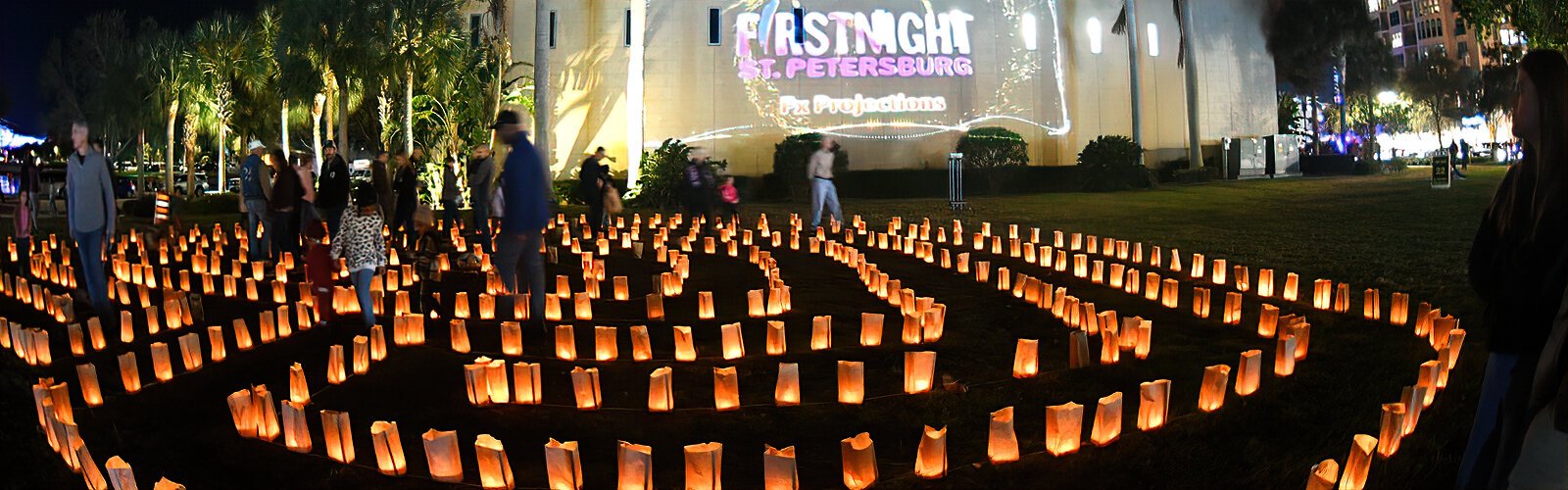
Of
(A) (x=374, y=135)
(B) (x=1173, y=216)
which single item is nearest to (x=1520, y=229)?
(B) (x=1173, y=216)

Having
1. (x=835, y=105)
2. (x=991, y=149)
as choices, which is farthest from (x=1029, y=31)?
(x=835, y=105)

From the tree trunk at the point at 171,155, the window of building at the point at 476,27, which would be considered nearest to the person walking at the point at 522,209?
the window of building at the point at 476,27

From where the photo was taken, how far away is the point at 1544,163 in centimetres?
383

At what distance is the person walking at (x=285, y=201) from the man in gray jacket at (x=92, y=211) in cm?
378

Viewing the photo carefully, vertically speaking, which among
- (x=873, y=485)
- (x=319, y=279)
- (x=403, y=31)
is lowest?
(x=873, y=485)

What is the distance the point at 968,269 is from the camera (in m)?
13.7

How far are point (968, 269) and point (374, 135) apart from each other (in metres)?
38.8

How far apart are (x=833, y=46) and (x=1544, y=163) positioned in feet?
98.3

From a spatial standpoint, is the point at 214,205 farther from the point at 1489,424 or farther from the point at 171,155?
the point at 1489,424

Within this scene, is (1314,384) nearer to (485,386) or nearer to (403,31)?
(485,386)

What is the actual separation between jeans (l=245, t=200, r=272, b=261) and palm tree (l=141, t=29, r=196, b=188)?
2894 centimetres

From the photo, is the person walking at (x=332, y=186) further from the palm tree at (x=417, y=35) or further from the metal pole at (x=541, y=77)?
the palm tree at (x=417, y=35)

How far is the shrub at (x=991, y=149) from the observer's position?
112 ft

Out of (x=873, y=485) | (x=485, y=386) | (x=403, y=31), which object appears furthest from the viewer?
(x=403, y=31)
